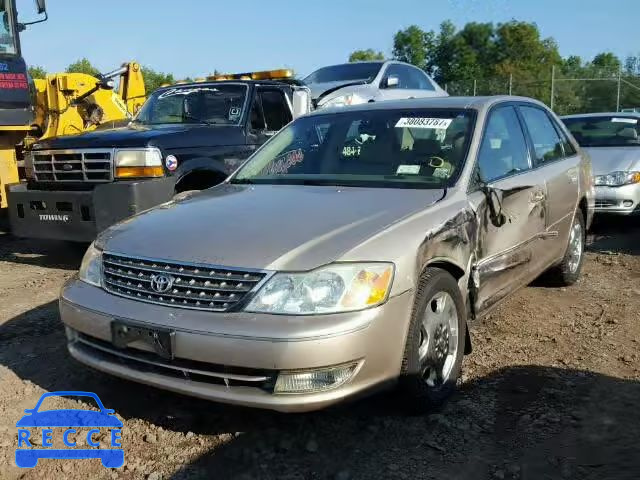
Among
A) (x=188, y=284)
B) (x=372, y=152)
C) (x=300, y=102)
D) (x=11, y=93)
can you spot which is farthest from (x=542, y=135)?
(x=11, y=93)

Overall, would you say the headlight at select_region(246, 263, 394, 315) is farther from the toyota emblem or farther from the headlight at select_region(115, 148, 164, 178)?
the headlight at select_region(115, 148, 164, 178)

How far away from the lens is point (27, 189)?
6.76 m

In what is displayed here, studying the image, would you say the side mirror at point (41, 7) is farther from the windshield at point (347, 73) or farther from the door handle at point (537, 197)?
the door handle at point (537, 197)

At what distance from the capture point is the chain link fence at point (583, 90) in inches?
1011

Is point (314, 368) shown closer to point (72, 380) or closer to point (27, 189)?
point (72, 380)

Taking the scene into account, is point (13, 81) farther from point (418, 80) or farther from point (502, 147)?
point (418, 80)

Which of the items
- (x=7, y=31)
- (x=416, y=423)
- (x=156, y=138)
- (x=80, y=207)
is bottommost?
(x=416, y=423)

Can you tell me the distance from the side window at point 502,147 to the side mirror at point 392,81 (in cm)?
654

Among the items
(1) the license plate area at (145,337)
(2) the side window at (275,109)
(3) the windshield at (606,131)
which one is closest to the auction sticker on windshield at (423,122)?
(1) the license plate area at (145,337)

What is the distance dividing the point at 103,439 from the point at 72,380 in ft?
2.58

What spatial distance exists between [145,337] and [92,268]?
0.72 meters

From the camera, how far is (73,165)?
6.31 m

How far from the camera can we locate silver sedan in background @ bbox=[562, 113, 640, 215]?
808 cm

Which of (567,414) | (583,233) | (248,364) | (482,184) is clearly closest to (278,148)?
(482,184)
